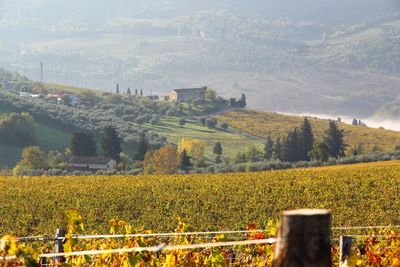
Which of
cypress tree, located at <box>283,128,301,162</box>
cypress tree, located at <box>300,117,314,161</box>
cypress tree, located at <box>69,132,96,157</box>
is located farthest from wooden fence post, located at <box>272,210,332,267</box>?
cypress tree, located at <box>300,117,314,161</box>

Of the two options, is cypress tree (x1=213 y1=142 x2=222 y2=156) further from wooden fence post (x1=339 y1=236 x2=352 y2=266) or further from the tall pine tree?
wooden fence post (x1=339 y1=236 x2=352 y2=266)

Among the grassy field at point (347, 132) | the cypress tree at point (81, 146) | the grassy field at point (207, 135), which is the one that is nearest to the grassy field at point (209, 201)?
the cypress tree at point (81, 146)

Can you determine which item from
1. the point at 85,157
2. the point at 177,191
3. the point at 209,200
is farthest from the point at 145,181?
the point at 85,157

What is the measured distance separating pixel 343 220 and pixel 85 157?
6454cm

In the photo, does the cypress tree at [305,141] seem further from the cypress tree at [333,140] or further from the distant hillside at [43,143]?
the distant hillside at [43,143]

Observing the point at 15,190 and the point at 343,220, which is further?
the point at 15,190

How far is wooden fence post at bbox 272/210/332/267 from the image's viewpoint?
361cm

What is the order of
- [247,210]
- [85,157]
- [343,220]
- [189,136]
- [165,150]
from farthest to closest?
[189,136]
[85,157]
[165,150]
[247,210]
[343,220]

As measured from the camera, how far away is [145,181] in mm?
41844

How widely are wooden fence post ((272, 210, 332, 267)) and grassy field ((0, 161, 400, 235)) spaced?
26702 millimetres


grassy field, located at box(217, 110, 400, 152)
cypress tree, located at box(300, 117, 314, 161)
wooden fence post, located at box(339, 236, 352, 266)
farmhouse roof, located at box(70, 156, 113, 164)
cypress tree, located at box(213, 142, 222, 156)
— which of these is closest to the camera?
wooden fence post, located at box(339, 236, 352, 266)

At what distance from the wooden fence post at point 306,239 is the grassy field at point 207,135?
151 metres

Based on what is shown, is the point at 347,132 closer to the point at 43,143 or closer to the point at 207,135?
the point at 207,135

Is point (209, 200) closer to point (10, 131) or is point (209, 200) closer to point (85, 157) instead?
point (85, 157)
